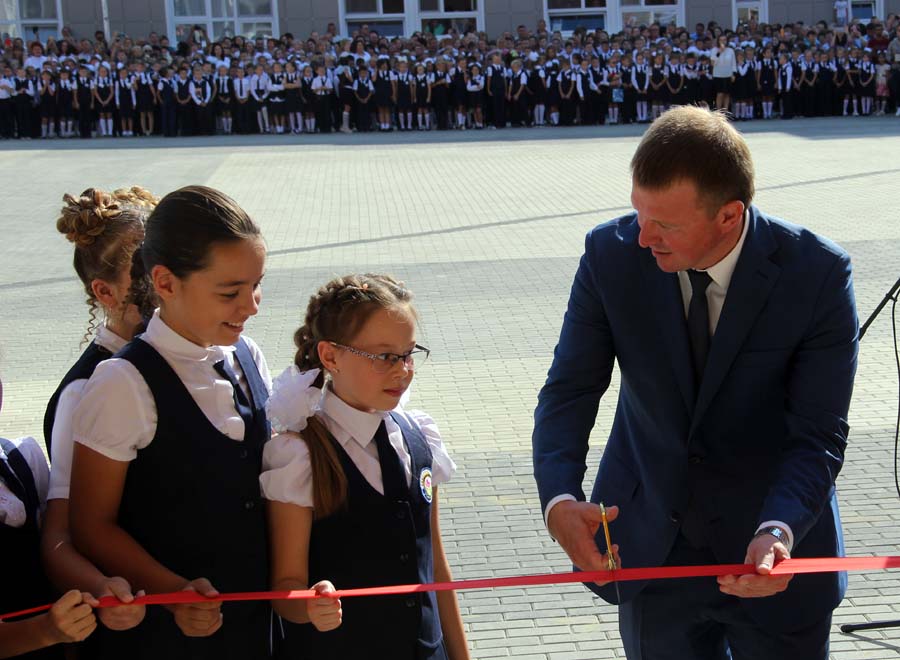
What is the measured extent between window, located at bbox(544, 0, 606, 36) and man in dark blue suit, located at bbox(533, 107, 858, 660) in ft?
125

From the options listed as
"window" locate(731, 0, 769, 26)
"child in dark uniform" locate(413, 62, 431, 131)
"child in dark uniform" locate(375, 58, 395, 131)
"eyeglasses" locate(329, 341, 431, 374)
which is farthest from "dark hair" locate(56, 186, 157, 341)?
"window" locate(731, 0, 769, 26)

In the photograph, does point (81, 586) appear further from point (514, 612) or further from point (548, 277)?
point (548, 277)

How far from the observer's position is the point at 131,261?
2.98 m

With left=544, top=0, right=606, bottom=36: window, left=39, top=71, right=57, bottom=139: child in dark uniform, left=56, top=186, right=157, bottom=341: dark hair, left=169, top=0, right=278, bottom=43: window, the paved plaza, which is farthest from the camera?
left=544, top=0, right=606, bottom=36: window

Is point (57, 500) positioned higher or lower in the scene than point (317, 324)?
lower

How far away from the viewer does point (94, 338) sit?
291 cm

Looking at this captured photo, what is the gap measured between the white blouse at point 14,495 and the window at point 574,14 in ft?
126

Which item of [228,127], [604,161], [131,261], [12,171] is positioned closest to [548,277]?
[131,261]

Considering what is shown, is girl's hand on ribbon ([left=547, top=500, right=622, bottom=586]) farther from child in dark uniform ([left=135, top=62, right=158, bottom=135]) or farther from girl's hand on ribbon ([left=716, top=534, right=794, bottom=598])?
child in dark uniform ([left=135, top=62, right=158, bottom=135])

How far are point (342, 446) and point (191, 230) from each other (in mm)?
611

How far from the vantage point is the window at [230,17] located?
38156mm

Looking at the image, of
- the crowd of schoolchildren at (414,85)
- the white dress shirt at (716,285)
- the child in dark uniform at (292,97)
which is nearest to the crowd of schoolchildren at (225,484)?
the white dress shirt at (716,285)

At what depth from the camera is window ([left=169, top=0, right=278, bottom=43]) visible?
1502 inches

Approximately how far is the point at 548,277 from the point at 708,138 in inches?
296
